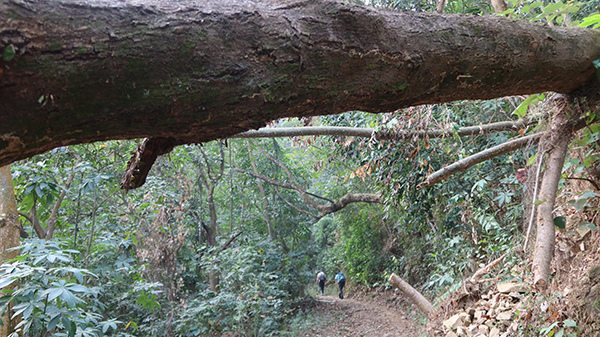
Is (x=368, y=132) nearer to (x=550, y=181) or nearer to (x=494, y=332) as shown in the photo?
(x=550, y=181)

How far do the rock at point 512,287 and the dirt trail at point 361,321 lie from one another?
3.53 m

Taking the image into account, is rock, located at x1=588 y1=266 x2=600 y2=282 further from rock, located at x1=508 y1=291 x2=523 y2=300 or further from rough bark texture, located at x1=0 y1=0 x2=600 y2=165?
rough bark texture, located at x1=0 y1=0 x2=600 y2=165

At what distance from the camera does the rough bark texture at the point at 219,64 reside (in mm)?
920

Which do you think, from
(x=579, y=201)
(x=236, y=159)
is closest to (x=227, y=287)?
(x=236, y=159)

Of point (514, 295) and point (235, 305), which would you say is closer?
point (514, 295)

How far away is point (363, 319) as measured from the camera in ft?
31.5

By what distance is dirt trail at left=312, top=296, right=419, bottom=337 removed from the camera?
324 inches

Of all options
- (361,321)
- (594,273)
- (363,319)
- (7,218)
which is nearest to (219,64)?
(594,273)

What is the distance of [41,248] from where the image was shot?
126 inches

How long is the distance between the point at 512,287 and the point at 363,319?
630cm

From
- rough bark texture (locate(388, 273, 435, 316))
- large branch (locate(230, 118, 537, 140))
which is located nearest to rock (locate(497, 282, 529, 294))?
large branch (locate(230, 118, 537, 140))

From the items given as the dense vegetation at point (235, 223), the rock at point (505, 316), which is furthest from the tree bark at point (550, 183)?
the rock at point (505, 316)

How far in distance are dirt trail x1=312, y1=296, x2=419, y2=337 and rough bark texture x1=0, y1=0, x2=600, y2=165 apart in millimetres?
6636

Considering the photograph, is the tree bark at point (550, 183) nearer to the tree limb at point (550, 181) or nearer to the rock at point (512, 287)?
the tree limb at point (550, 181)
